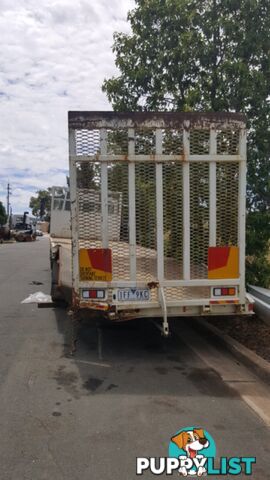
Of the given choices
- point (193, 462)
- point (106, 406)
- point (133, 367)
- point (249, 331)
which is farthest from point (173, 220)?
point (193, 462)

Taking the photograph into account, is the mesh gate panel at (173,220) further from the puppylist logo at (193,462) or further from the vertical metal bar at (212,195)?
the puppylist logo at (193,462)

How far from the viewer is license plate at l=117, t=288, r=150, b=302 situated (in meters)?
5.65

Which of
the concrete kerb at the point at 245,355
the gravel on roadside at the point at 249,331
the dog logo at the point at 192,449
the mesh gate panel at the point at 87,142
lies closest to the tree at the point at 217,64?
the gravel on roadside at the point at 249,331

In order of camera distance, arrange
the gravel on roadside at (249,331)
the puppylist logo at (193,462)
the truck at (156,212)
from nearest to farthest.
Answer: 1. the puppylist logo at (193,462)
2. the truck at (156,212)
3. the gravel on roadside at (249,331)

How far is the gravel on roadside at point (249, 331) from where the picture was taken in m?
6.02

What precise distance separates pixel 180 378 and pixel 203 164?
2585 mm

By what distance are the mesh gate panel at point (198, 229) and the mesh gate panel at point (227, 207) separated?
0.16 m

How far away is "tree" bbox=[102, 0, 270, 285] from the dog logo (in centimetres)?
442

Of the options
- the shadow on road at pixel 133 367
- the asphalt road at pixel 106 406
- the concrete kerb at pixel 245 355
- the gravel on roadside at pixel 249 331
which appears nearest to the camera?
the asphalt road at pixel 106 406

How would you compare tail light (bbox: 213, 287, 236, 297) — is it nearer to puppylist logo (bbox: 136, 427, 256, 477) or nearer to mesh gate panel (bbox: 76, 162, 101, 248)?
mesh gate panel (bbox: 76, 162, 101, 248)

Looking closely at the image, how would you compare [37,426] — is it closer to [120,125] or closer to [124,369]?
[124,369]

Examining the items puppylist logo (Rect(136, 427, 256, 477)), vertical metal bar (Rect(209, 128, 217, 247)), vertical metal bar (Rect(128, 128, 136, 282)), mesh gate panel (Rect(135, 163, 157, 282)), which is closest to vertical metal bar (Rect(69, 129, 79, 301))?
vertical metal bar (Rect(128, 128, 136, 282))

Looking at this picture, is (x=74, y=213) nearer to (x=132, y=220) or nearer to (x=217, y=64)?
(x=132, y=220)

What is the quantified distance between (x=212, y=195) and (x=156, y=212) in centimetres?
72
